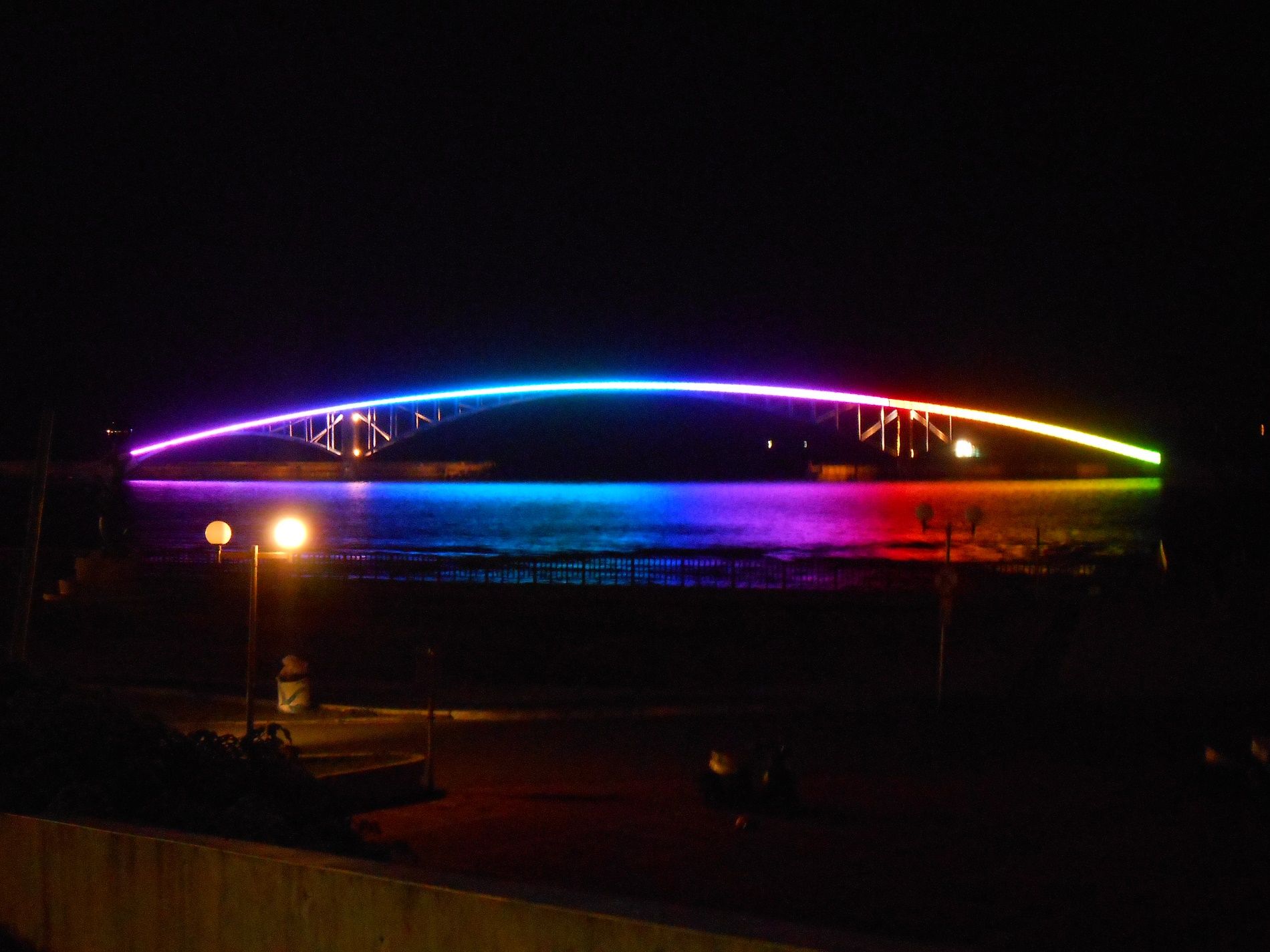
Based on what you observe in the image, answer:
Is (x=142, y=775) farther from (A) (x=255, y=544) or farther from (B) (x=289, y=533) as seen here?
(B) (x=289, y=533)

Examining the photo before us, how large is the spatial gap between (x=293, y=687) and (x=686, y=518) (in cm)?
5580

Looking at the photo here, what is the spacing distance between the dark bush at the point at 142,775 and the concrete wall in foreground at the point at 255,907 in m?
0.27

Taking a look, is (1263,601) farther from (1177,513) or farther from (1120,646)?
(1177,513)

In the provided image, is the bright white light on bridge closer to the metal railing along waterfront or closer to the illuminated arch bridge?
the metal railing along waterfront

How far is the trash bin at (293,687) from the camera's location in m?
15.6

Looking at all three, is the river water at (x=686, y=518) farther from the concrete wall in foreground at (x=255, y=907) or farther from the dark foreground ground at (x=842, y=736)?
the concrete wall in foreground at (x=255, y=907)

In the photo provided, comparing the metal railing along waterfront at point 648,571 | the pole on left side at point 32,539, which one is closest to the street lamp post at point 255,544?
the pole on left side at point 32,539

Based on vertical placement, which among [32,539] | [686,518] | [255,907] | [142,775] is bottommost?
[255,907]

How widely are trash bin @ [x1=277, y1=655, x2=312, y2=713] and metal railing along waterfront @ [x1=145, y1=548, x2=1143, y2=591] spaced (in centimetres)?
1066

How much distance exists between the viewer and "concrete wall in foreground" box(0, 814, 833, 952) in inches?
132

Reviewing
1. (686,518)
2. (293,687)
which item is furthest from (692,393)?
(293,687)

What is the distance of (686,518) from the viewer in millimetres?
71062

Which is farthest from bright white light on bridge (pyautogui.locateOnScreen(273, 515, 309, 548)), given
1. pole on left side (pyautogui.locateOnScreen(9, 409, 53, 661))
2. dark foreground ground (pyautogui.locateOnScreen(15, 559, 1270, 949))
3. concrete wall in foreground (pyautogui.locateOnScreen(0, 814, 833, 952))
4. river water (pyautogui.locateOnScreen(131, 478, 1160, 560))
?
river water (pyautogui.locateOnScreen(131, 478, 1160, 560))

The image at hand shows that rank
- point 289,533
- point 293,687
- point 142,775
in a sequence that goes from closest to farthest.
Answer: point 142,775, point 289,533, point 293,687
